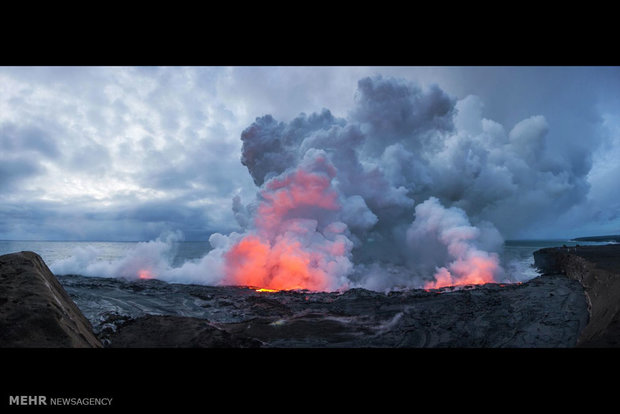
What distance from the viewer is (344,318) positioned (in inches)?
421

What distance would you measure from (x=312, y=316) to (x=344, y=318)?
131 cm

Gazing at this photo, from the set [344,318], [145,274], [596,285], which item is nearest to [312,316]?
[344,318]

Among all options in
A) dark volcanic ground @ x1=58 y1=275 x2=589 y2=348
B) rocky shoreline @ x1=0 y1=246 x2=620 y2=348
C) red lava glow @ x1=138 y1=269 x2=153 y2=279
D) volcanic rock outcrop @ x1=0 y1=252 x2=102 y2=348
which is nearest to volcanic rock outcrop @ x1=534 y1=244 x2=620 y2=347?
rocky shoreline @ x1=0 y1=246 x2=620 y2=348

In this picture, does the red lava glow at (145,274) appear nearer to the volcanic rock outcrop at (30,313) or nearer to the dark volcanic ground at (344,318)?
the dark volcanic ground at (344,318)

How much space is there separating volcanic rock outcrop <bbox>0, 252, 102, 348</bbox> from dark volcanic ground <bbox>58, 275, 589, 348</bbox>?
250cm

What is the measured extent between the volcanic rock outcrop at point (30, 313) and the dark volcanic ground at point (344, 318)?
2497 mm

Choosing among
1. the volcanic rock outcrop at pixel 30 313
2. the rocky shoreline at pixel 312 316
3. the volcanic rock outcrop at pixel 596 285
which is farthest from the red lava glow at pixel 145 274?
the volcanic rock outcrop at pixel 596 285

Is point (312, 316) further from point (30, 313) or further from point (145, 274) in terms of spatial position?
point (145, 274)

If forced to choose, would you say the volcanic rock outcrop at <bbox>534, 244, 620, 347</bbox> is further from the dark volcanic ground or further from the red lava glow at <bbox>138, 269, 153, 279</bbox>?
the red lava glow at <bbox>138, 269, 153, 279</bbox>

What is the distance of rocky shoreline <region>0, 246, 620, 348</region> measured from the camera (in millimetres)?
5273
